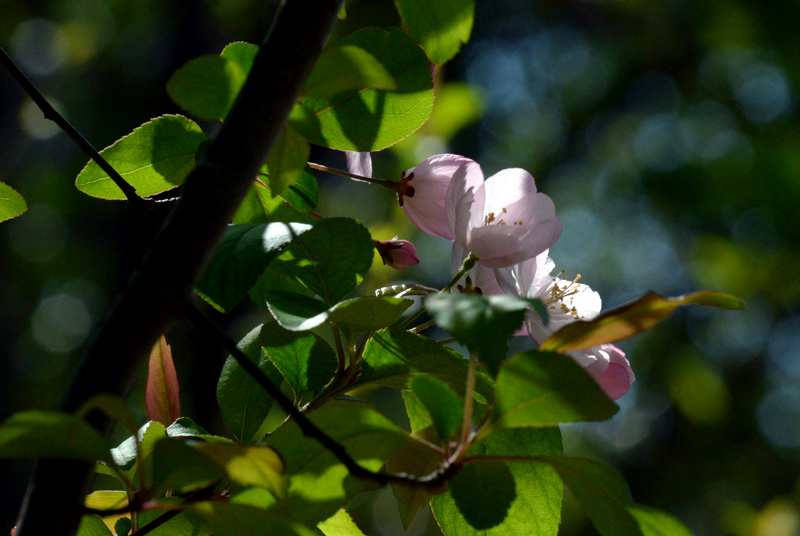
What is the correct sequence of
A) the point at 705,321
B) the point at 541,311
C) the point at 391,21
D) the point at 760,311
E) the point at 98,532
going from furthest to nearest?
the point at 705,321 → the point at 760,311 → the point at 391,21 → the point at 98,532 → the point at 541,311

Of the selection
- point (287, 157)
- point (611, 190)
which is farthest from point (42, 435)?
point (611, 190)

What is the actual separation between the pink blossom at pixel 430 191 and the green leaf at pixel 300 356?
0.17 meters

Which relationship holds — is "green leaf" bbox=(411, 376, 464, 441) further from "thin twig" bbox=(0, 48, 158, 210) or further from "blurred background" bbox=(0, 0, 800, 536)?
"blurred background" bbox=(0, 0, 800, 536)

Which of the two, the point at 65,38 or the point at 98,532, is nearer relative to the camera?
the point at 98,532

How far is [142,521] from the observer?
0.49m

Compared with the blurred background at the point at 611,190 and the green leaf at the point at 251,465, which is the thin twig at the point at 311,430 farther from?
the blurred background at the point at 611,190

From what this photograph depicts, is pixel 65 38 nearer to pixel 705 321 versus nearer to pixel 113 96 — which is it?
pixel 113 96

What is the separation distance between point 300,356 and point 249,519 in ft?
0.70

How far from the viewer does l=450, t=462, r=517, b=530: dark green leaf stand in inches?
13.6

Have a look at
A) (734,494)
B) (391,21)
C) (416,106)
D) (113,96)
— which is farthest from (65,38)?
(734,494)

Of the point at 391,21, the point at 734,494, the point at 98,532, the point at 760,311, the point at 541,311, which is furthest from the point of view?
the point at 734,494

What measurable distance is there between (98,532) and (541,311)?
0.38 m

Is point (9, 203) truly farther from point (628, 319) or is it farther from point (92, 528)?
point (628, 319)

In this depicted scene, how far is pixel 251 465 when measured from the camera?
0.29 meters
